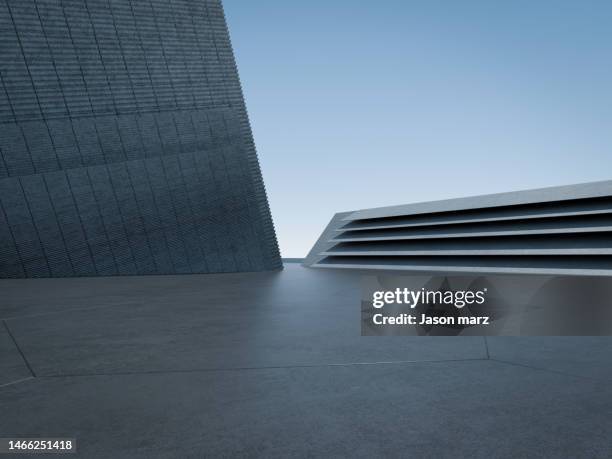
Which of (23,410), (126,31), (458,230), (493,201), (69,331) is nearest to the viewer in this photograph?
(23,410)

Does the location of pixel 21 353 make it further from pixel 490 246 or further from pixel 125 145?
pixel 125 145

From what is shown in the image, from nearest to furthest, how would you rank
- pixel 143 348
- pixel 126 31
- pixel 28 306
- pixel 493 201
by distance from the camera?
pixel 143 348 < pixel 28 306 < pixel 493 201 < pixel 126 31

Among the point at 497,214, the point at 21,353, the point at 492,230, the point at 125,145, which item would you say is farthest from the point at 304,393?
the point at 125,145

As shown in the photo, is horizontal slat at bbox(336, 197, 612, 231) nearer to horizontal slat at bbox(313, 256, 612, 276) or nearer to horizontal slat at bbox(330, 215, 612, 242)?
horizontal slat at bbox(330, 215, 612, 242)

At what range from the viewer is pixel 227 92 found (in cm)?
2995

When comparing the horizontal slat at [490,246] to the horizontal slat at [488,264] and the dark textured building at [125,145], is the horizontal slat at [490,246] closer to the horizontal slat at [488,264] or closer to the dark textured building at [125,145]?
the horizontal slat at [488,264]

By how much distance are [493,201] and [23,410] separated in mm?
21150

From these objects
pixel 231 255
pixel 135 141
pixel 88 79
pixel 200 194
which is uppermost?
pixel 88 79

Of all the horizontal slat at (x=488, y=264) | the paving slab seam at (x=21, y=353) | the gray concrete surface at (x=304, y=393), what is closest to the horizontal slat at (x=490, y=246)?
the horizontal slat at (x=488, y=264)

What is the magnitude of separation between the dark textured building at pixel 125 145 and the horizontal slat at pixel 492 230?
6.10 m

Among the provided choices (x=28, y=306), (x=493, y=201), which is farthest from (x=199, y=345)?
(x=493, y=201)

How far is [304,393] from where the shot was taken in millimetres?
3322

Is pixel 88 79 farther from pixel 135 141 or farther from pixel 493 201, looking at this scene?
pixel 493 201

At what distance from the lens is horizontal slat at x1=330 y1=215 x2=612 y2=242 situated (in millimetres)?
18594
